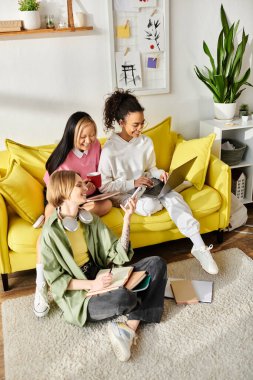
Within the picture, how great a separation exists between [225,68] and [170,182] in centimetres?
119

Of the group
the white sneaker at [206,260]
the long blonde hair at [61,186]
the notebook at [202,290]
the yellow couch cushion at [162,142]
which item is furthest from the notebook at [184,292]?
the yellow couch cushion at [162,142]

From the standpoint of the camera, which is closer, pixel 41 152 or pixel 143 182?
pixel 143 182

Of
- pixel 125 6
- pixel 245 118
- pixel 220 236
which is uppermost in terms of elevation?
pixel 125 6

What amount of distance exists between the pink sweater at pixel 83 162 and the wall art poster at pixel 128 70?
63 cm

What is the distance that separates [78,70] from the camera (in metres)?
2.66

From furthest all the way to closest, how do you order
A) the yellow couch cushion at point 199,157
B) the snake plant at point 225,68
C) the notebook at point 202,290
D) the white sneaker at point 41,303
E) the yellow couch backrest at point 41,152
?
the snake plant at point 225,68
the yellow couch cushion at point 199,157
the yellow couch backrest at point 41,152
the notebook at point 202,290
the white sneaker at point 41,303

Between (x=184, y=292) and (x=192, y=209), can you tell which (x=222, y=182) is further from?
(x=184, y=292)

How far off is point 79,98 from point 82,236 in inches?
48.1

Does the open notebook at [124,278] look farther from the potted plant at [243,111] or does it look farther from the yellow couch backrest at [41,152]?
the potted plant at [243,111]

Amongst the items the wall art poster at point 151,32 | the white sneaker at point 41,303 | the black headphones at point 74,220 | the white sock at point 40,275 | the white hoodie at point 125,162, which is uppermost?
the wall art poster at point 151,32

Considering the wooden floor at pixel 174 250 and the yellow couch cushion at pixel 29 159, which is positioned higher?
the yellow couch cushion at pixel 29 159

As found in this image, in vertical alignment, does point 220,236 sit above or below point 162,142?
below

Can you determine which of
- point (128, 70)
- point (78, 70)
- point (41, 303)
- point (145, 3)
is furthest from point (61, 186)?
point (145, 3)

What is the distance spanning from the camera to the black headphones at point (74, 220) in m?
1.77
